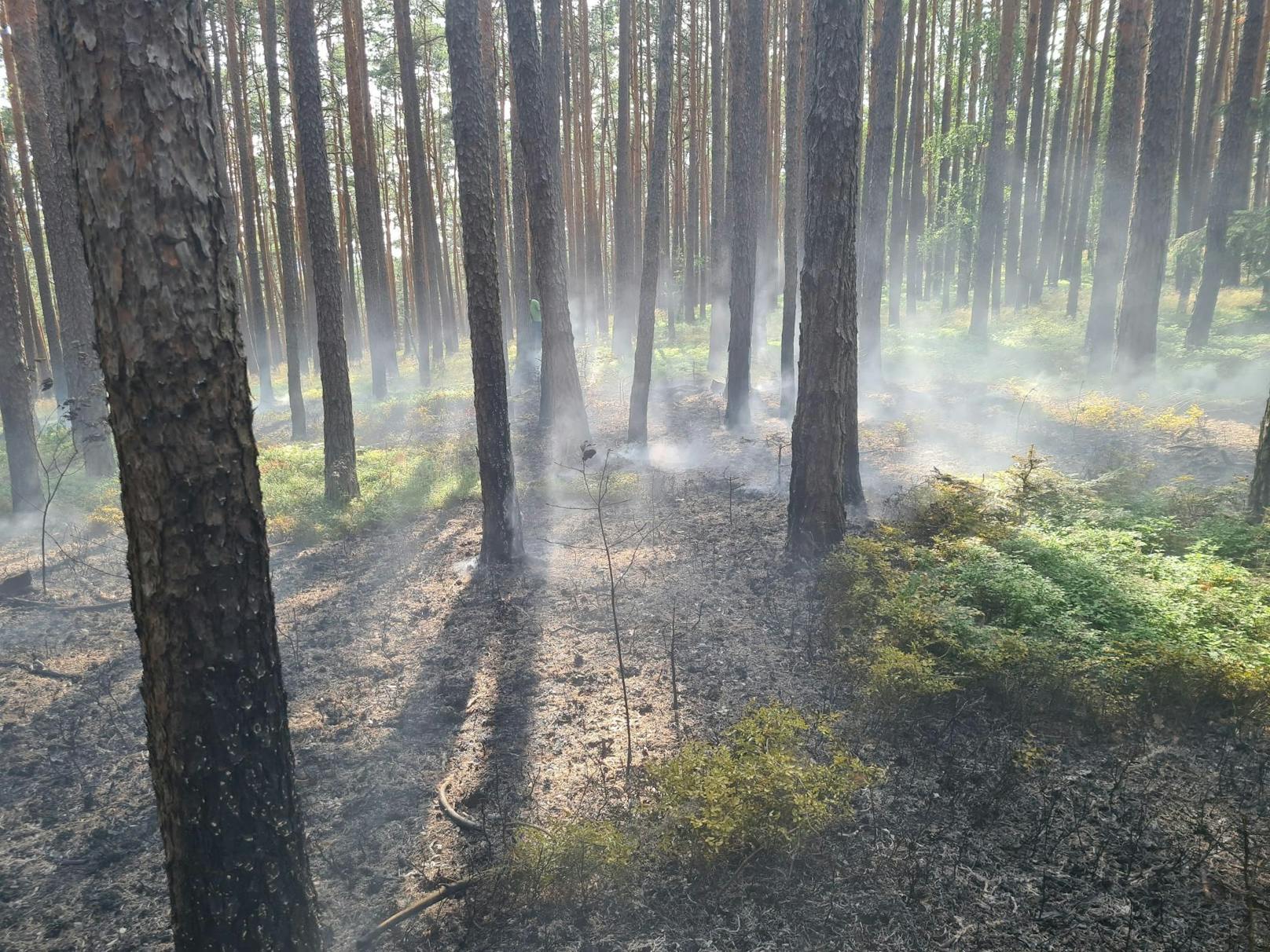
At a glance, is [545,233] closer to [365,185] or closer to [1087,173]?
[365,185]

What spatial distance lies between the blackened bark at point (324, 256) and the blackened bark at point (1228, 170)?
17300mm

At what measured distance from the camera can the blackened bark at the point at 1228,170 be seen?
14.1 m

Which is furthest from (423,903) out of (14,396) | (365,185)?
(365,185)

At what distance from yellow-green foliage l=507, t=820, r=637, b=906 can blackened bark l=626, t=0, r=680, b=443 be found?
10398 mm

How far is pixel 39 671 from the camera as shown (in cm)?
633

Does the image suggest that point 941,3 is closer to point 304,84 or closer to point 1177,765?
point 304,84

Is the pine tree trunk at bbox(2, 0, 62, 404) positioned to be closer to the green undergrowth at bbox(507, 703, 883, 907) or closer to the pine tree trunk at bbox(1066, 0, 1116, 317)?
the green undergrowth at bbox(507, 703, 883, 907)

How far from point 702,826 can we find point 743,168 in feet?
41.8

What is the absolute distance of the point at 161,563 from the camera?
7.89 feet

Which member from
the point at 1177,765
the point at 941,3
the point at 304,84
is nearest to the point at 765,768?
the point at 1177,765

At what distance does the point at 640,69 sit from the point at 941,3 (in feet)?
41.9

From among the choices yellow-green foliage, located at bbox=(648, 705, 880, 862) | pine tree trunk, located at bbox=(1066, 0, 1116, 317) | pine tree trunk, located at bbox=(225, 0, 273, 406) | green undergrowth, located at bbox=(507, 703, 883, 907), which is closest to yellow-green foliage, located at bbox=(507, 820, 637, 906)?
green undergrowth, located at bbox=(507, 703, 883, 907)

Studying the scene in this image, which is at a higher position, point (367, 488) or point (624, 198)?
point (624, 198)

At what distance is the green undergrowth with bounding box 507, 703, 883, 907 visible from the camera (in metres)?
3.56
